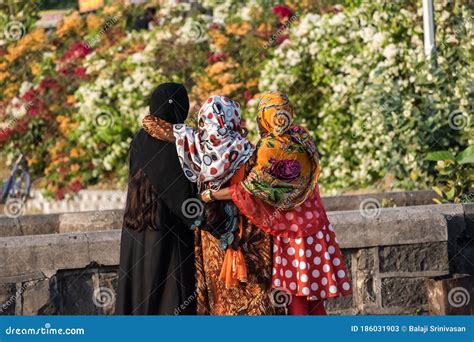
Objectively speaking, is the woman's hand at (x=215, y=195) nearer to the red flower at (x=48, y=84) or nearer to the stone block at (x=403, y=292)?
the stone block at (x=403, y=292)

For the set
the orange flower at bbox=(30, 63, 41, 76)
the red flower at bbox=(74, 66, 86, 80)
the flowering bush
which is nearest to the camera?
the flowering bush

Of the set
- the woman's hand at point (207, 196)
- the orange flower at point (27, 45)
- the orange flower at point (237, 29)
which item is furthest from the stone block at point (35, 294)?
the orange flower at point (27, 45)

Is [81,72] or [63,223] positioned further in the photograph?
[81,72]

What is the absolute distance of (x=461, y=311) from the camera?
6195mm

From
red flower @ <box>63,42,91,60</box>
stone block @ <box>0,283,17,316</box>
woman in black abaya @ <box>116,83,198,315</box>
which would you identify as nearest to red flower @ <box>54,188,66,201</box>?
red flower @ <box>63,42,91,60</box>

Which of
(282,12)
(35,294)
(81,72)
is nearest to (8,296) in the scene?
(35,294)

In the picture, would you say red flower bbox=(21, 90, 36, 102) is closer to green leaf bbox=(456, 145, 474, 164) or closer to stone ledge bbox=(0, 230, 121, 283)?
green leaf bbox=(456, 145, 474, 164)

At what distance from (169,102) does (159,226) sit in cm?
56

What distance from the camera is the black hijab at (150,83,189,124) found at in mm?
5242

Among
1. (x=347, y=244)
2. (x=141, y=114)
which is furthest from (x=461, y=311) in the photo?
(x=141, y=114)

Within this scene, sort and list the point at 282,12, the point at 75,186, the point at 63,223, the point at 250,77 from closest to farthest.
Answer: the point at 63,223 < the point at 250,77 < the point at 75,186 < the point at 282,12

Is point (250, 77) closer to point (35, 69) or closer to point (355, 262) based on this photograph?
point (35, 69)

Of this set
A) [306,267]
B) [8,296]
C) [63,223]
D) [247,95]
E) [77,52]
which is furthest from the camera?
[77,52]

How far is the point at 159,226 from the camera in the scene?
527 cm
